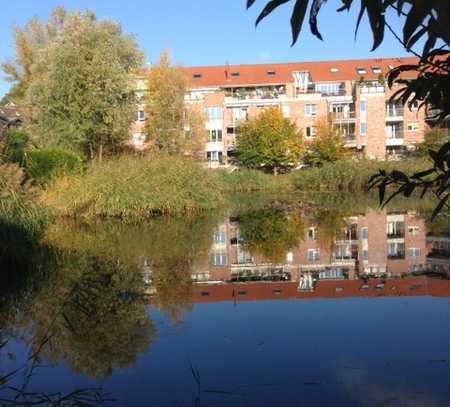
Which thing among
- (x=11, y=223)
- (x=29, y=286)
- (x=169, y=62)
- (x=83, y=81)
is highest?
(x=169, y=62)

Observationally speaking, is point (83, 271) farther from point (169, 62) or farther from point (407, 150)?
point (407, 150)

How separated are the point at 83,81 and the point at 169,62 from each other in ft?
63.5

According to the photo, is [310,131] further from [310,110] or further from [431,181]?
[431,181]

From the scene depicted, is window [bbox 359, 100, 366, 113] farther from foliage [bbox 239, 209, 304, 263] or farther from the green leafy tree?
foliage [bbox 239, 209, 304, 263]

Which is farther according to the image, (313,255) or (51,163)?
(51,163)

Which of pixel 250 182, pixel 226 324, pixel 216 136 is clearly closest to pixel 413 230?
pixel 226 324

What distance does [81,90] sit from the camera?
27.5m

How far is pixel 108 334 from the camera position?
590cm

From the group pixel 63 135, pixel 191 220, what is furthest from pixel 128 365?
pixel 63 135

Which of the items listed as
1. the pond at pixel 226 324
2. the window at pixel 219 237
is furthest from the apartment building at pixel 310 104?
the pond at pixel 226 324

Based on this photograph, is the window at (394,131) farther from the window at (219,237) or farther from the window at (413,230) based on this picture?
the window at (219,237)

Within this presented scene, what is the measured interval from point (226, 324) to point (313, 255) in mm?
4836

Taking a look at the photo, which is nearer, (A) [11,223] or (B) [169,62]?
(A) [11,223]

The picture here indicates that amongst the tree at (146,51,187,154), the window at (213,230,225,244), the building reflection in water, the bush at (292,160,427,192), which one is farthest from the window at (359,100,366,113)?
the window at (213,230,225,244)
